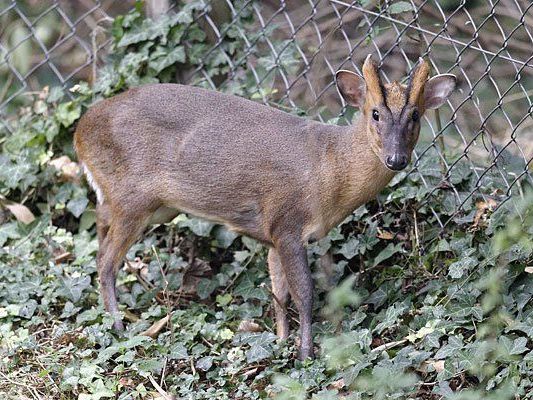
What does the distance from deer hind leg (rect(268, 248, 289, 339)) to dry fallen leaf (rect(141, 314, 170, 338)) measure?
0.50 m

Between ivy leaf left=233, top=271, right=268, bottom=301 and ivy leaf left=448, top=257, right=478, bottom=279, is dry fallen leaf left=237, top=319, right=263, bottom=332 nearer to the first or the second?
ivy leaf left=233, top=271, right=268, bottom=301

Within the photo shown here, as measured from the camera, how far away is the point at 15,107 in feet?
25.0

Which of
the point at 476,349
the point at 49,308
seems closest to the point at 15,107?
the point at 49,308

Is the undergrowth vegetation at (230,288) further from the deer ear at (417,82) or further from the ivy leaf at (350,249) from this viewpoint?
the deer ear at (417,82)

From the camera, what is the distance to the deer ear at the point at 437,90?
5008mm

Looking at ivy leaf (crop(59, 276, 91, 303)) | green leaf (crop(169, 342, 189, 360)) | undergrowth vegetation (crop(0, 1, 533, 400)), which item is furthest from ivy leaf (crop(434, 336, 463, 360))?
ivy leaf (crop(59, 276, 91, 303))

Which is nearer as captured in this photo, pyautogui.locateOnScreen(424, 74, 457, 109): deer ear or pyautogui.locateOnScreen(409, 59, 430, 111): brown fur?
pyautogui.locateOnScreen(409, 59, 430, 111): brown fur

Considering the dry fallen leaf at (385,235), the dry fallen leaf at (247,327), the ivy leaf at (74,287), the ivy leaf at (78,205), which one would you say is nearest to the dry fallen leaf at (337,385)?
the dry fallen leaf at (247,327)

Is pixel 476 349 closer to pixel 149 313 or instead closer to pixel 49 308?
pixel 149 313

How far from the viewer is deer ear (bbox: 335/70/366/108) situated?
16.9 feet

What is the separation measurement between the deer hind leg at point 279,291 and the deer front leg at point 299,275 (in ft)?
0.54

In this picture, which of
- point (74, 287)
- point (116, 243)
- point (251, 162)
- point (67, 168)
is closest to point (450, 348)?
point (251, 162)

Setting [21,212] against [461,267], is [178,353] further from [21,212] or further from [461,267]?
[21,212]

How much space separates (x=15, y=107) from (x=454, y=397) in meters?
4.33
